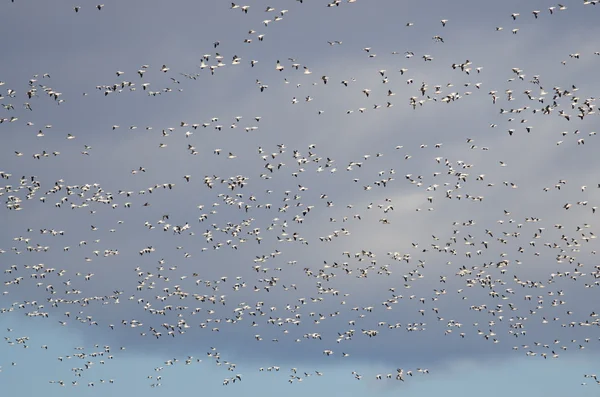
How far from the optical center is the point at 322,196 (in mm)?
186125

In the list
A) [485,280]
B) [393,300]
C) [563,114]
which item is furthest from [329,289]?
[563,114]

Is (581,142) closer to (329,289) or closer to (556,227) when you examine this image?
(556,227)

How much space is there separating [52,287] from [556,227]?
226ft

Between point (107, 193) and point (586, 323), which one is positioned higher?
point (107, 193)

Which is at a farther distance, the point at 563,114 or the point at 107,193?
the point at 107,193

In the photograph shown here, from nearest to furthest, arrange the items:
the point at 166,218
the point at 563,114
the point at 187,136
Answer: the point at 563,114 < the point at 187,136 < the point at 166,218

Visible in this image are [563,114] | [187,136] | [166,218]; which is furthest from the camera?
[166,218]

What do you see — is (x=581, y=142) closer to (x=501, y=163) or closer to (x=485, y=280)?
(x=501, y=163)

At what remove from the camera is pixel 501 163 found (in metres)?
168

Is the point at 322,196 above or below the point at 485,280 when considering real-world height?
above

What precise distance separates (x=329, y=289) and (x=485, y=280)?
2125 cm

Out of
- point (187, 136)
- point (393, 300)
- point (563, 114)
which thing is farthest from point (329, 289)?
point (563, 114)

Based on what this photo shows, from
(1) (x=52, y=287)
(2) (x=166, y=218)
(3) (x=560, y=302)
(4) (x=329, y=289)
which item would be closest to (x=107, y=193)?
(2) (x=166, y=218)

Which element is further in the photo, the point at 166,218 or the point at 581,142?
the point at 166,218
